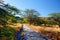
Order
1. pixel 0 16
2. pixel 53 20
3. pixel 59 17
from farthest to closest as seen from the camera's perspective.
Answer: pixel 53 20 < pixel 59 17 < pixel 0 16

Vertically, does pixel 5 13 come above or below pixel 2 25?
above

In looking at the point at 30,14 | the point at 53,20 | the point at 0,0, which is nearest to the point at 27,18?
the point at 30,14

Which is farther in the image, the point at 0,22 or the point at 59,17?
the point at 59,17

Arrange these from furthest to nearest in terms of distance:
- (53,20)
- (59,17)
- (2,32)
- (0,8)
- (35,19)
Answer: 1. (35,19)
2. (53,20)
3. (59,17)
4. (0,8)
5. (2,32)

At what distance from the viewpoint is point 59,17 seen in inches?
2297

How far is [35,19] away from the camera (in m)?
71.3

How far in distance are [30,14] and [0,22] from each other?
220ft

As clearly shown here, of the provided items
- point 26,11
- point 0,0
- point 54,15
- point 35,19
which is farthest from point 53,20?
point 0,0

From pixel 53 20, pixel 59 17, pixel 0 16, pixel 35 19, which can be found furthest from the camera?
pixel 35 19

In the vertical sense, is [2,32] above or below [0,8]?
below

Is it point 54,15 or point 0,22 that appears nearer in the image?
point 0,22

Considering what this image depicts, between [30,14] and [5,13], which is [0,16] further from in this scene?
[30,14]

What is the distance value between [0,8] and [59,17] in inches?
2084

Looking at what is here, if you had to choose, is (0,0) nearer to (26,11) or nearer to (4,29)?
(4,29)
